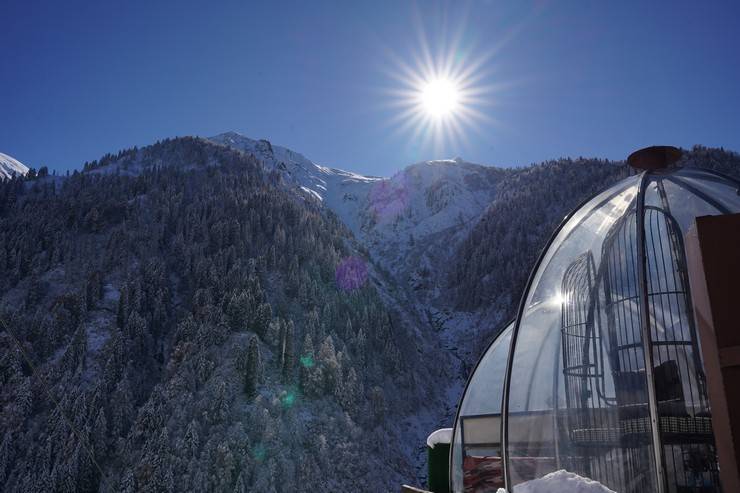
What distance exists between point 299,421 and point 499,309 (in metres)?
46.2

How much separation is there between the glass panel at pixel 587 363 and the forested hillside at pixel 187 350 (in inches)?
1136

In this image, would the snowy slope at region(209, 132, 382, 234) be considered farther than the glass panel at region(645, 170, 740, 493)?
Yes

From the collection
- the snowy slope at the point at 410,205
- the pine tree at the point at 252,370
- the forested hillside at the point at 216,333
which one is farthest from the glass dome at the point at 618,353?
the snowy slope at the point at 410,205

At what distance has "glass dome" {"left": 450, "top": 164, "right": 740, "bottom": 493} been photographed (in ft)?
14.9

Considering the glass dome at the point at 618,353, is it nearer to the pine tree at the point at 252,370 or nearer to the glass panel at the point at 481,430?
the glass panel at the point at 481,430

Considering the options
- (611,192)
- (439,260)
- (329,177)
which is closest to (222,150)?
(439,260)

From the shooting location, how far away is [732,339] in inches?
114

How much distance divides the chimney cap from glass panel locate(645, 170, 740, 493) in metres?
0.28

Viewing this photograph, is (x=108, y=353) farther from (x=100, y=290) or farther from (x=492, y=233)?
(x=492, y=233)

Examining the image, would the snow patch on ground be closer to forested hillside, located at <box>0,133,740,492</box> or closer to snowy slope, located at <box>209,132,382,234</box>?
forested hillside, located at <box>0,133,740,492</box>

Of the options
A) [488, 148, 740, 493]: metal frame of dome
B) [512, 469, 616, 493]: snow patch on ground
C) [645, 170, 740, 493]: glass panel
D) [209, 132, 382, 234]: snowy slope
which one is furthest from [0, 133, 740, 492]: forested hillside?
[209, 132, 382, 234]: snowy slope

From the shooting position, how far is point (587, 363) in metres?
5.63

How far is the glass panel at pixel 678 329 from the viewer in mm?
4305

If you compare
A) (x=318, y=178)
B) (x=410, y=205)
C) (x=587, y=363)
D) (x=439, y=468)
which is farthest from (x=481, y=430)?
(x=318, y=178)
